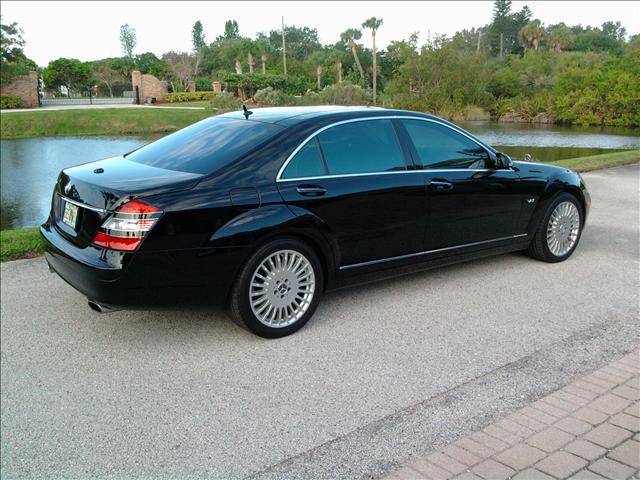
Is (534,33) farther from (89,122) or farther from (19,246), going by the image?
(19,246)

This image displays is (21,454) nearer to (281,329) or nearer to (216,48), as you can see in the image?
(281,329)

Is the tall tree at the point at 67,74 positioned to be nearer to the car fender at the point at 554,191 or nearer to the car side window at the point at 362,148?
the car fender at the point at 554,191

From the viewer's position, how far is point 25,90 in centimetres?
5016

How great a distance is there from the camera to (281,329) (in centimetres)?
442

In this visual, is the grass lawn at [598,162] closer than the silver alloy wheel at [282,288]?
No

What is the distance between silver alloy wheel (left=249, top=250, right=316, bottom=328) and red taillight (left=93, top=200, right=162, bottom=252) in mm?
820

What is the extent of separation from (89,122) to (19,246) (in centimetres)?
3559

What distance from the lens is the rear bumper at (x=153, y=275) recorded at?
3855mm

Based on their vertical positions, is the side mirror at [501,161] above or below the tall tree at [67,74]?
below

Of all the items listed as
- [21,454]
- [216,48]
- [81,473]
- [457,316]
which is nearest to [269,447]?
[81,473]

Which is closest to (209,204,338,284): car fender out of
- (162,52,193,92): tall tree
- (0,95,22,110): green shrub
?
(0,95,22,110): green shrub

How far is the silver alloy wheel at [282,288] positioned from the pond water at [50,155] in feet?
28.0

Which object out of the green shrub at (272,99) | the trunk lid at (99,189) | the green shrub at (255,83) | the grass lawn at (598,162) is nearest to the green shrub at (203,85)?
the green shrub at (255,83)

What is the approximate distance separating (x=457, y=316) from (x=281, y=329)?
146cm
